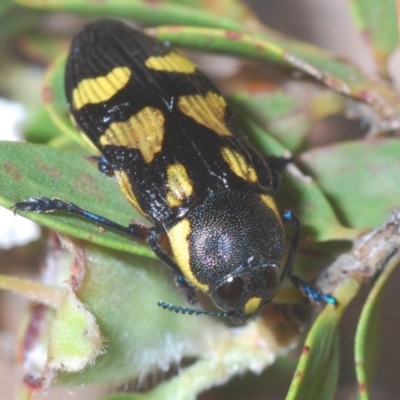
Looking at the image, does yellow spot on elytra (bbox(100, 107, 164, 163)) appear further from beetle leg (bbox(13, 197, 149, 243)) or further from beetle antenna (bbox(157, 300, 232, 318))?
beetle antenna (bbox(157, 300, 232, 318))

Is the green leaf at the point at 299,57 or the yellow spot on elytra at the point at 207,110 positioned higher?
the green leaf at the point at 299,57

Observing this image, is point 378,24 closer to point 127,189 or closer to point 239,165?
point 239,165

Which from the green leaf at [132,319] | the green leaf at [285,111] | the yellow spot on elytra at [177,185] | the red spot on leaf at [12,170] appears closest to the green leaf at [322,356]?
the green leaf at [132,319]

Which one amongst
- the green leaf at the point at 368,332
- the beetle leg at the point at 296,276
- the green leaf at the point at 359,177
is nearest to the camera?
the green leaf at the point at 368,332

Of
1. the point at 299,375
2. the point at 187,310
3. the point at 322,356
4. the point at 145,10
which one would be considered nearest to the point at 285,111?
the point at 145,10

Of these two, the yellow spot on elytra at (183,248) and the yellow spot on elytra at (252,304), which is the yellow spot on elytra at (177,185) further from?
the yellow spot on elytra at (252,304)

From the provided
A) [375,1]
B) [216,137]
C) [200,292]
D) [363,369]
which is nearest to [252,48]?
[216,137]

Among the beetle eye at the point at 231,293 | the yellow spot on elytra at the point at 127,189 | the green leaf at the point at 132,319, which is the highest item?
the yellow spot on elytra at the point at 127,189
